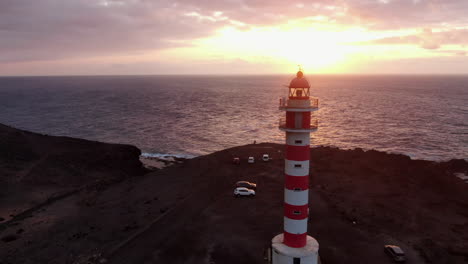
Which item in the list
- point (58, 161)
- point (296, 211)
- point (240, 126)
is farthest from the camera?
point (240, 126)

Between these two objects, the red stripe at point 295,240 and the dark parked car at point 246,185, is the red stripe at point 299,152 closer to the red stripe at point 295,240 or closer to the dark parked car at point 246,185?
the red stripe at point 295,240

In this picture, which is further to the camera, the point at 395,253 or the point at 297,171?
the point at 395,253

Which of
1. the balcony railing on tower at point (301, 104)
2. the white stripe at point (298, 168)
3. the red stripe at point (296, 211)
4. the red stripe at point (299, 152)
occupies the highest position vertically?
the balcony railing on tower at point (301, 104)

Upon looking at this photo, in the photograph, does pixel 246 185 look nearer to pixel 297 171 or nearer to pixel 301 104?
pixel 297 171

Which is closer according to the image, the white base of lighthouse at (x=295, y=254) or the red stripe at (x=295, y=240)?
the white base of lighthouse at (x=295, y=254)

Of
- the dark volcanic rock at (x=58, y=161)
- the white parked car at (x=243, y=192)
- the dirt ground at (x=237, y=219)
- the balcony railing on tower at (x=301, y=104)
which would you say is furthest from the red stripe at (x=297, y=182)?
the dark volcanic rock at (x=58, y=161)

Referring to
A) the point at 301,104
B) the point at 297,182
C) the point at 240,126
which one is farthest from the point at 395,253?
the point at 240,126

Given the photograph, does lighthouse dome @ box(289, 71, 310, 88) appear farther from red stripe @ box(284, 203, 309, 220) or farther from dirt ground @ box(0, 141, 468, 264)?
dirt ground @ box(0, 141, 468, 264)

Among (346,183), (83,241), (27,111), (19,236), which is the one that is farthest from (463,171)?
(27,111)
